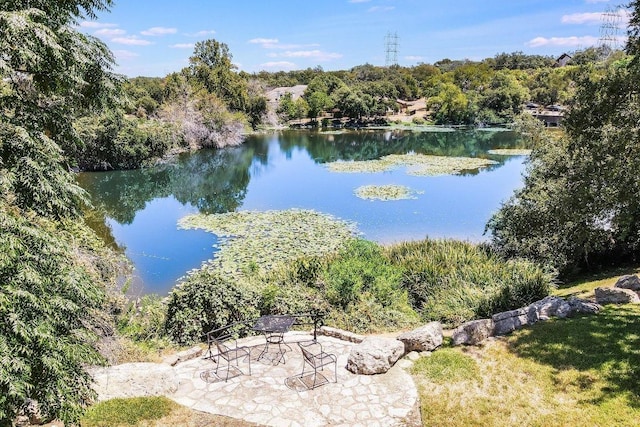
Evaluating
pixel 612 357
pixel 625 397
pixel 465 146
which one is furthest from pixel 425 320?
pixel 465 146

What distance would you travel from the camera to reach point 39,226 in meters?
4.05

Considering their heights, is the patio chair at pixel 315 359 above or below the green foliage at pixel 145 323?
above

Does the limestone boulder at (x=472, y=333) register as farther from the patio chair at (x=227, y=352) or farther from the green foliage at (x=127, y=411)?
the green foliage at (x=127, y=411)

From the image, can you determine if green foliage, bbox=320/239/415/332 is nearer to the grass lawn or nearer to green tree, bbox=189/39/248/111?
the grass lawn

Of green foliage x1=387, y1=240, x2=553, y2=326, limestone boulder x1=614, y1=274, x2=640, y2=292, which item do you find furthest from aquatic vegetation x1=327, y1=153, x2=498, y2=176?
limestone boulder x1=614, y1=274, x2=640, y2=292

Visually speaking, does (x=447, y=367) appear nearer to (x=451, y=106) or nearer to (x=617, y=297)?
(x=617, y=297)

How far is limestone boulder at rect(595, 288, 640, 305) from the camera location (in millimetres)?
9250

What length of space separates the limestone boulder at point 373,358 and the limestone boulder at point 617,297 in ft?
16.6

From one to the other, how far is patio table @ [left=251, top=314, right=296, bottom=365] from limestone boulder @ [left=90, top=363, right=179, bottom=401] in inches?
61.3

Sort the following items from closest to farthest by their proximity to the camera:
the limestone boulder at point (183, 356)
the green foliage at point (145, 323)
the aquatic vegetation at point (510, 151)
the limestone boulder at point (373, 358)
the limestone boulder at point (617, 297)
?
the limestone boulder at point (373, 358) < the limestone boulder at point (183, 356) < the green foliage at point (145, 323) < the limestone boulder at point (617, 297) < the aquatic vegetation at point (510, 151)

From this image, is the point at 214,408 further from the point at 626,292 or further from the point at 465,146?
the point at 465,146

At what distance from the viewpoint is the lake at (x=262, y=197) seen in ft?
59.1

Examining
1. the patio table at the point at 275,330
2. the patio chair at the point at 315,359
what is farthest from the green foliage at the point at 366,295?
the patio table at the point at 275,330

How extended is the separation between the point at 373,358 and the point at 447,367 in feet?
3.88
